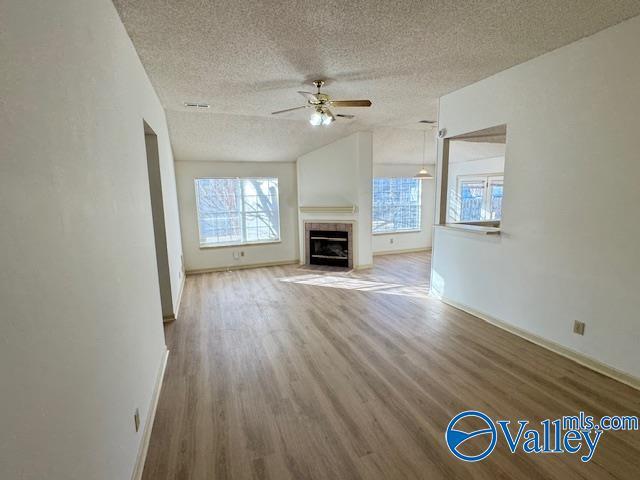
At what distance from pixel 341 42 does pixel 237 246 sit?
468 centimetres

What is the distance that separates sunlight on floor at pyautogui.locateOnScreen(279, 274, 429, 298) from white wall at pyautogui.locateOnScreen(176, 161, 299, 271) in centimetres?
123

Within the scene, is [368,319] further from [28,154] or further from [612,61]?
[28,154]

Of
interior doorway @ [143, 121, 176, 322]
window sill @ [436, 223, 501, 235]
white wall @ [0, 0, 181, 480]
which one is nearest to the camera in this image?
white wall @ [0, 0, 181, 480]

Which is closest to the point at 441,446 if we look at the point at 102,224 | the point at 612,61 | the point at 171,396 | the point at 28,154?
the point at 171,396

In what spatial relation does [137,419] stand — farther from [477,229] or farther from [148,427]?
[477,229]

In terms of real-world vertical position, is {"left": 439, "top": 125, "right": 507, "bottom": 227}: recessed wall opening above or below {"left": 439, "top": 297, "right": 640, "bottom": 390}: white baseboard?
above

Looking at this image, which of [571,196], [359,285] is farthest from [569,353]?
[359,285]

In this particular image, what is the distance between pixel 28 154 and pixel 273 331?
2859mm

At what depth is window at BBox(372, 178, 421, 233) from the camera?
7.54 meters

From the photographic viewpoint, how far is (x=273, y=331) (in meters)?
3.40

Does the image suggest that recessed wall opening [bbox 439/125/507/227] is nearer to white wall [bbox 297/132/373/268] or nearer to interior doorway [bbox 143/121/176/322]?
white wall [bbox 297/132/373/268]

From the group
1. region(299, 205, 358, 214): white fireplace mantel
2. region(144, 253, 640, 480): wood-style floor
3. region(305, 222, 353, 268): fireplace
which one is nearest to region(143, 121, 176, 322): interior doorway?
region(144, 253, 640, 480): wood-style floor

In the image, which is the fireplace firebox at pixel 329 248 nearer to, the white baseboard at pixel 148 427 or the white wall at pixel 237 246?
the white wall at pixel 237 246

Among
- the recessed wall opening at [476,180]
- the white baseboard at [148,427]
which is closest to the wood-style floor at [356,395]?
the white baseboard at [148,427]
